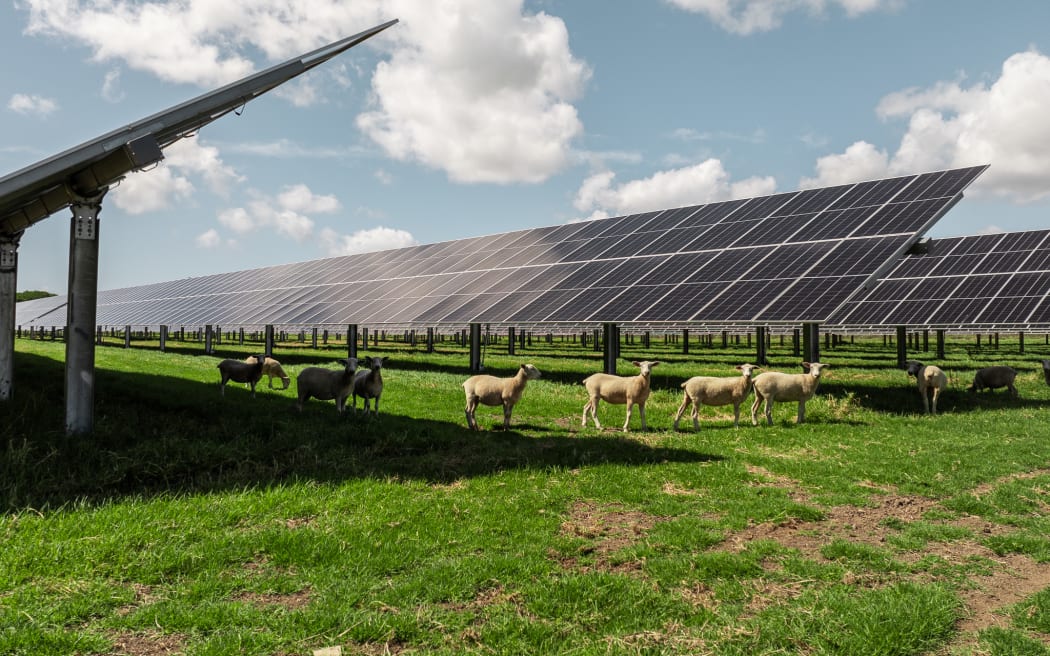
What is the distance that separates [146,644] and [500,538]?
3.61 meters

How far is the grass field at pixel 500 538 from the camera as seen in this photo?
4879mm

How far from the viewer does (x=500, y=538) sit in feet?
22.9

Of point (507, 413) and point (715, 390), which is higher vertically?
point (715, 390)

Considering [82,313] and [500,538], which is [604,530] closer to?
[500,538]

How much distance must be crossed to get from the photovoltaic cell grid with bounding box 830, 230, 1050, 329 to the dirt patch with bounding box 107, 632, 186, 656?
2639 centimetres

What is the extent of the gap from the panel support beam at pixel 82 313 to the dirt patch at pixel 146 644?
24.0 feet

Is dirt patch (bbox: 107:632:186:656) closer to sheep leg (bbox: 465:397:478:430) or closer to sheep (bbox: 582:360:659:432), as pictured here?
sheep leg (bbox: 465:397:478:430)

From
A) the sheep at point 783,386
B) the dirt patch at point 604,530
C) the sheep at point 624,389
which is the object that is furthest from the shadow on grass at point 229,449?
the sheep at point 783,386

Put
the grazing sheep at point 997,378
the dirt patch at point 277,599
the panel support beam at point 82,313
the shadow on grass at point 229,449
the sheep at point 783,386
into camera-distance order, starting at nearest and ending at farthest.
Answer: the dirt patch at point 277,599 < the shadow on grass at point 229,449 < the panel support beam at point 82,313 < the sheep at point 783,386 < the grazing sheep at point 997,378

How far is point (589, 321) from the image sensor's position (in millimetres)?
22094

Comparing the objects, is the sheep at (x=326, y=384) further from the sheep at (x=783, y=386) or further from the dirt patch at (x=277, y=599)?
the sheep at (x=783, y=386)

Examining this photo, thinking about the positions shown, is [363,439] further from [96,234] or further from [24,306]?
[24,306]

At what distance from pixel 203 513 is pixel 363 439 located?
4.57 metres

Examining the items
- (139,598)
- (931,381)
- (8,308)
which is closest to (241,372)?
(8,308)
